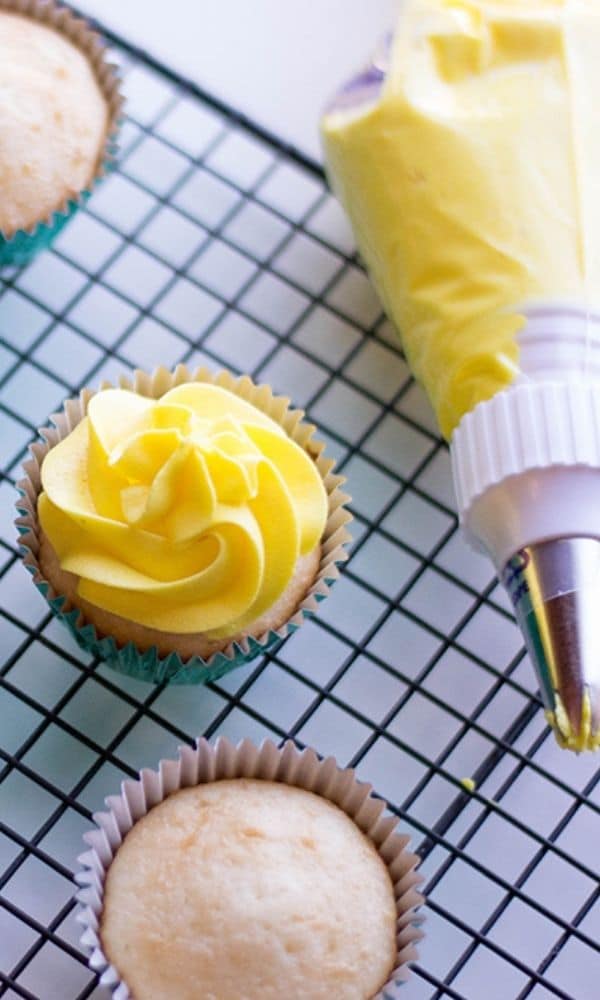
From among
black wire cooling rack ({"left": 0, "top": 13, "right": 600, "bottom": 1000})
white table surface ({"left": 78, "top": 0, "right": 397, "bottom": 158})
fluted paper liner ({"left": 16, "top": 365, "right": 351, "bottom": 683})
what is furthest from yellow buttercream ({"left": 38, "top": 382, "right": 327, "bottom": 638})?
white table surface ({"left": 78, "top": 0, "right": 397, "bottom": 158})

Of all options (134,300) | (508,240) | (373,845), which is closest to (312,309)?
(134,300)

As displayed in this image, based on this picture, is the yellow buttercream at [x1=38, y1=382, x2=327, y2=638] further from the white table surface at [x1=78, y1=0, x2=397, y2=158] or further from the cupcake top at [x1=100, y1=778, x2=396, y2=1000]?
the white table surface at [x1=78, y1=0, x2=397, y2=158]

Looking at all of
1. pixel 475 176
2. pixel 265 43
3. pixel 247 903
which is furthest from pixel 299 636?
pixel 265 43

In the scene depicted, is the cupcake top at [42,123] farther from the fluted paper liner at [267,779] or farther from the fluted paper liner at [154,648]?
the fluted paper liner at [267,779]

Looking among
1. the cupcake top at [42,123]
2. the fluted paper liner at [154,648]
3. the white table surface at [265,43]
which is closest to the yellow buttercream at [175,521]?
the fluted paper liner at [154,648]

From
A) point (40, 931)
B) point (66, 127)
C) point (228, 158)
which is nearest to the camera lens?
point (40, 931)

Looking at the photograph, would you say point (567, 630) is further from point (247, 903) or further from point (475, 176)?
point (475, 176)

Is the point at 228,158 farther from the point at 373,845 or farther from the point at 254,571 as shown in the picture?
the point at 373,845
